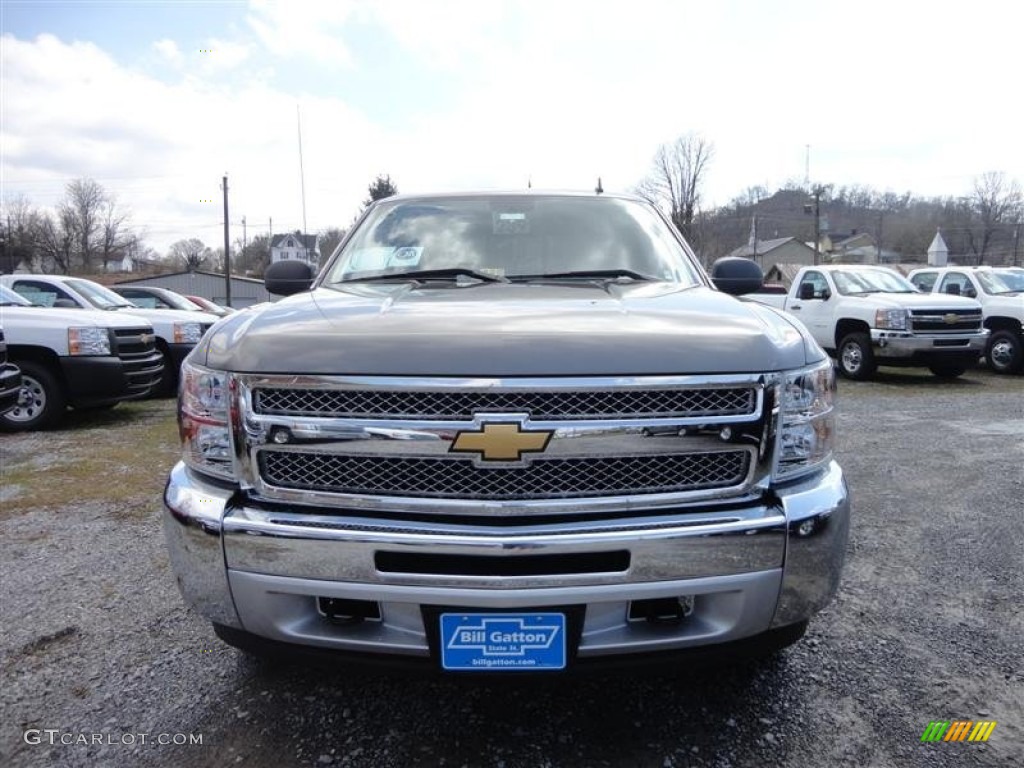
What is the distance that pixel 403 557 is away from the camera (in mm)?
1851

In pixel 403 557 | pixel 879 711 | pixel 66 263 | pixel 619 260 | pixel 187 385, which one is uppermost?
pixel 66 263

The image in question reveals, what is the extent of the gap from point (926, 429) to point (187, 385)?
23.2ft

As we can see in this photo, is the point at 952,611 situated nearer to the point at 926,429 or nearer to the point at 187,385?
the point at 187,385

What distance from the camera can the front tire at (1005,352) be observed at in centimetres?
1156

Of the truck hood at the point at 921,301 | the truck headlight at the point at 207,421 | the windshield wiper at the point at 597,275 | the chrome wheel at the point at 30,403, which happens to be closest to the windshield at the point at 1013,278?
the truck hood at the point at 921,301

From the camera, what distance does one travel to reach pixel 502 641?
186 cm

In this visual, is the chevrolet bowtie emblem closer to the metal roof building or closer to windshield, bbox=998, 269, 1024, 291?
windshield, bbox=998, 269, 1024, 291

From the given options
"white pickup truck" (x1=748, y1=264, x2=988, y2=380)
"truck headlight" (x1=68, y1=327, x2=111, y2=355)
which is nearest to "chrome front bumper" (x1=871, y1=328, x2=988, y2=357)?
"white pickup truck" (x1=748, y1=264, x2=988, y2=380)

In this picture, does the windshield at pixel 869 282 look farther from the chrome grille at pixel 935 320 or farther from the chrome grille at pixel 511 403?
the chrome grille at pixel 511 403

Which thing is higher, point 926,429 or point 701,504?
point 701,504

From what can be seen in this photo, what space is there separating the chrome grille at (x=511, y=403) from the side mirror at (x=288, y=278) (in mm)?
1559

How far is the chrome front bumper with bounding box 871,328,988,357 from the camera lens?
10398mm

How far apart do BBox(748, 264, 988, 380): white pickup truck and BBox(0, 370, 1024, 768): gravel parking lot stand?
7.38m

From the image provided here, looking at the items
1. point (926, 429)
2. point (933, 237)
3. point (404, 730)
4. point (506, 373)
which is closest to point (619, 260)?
point (506, 373)
